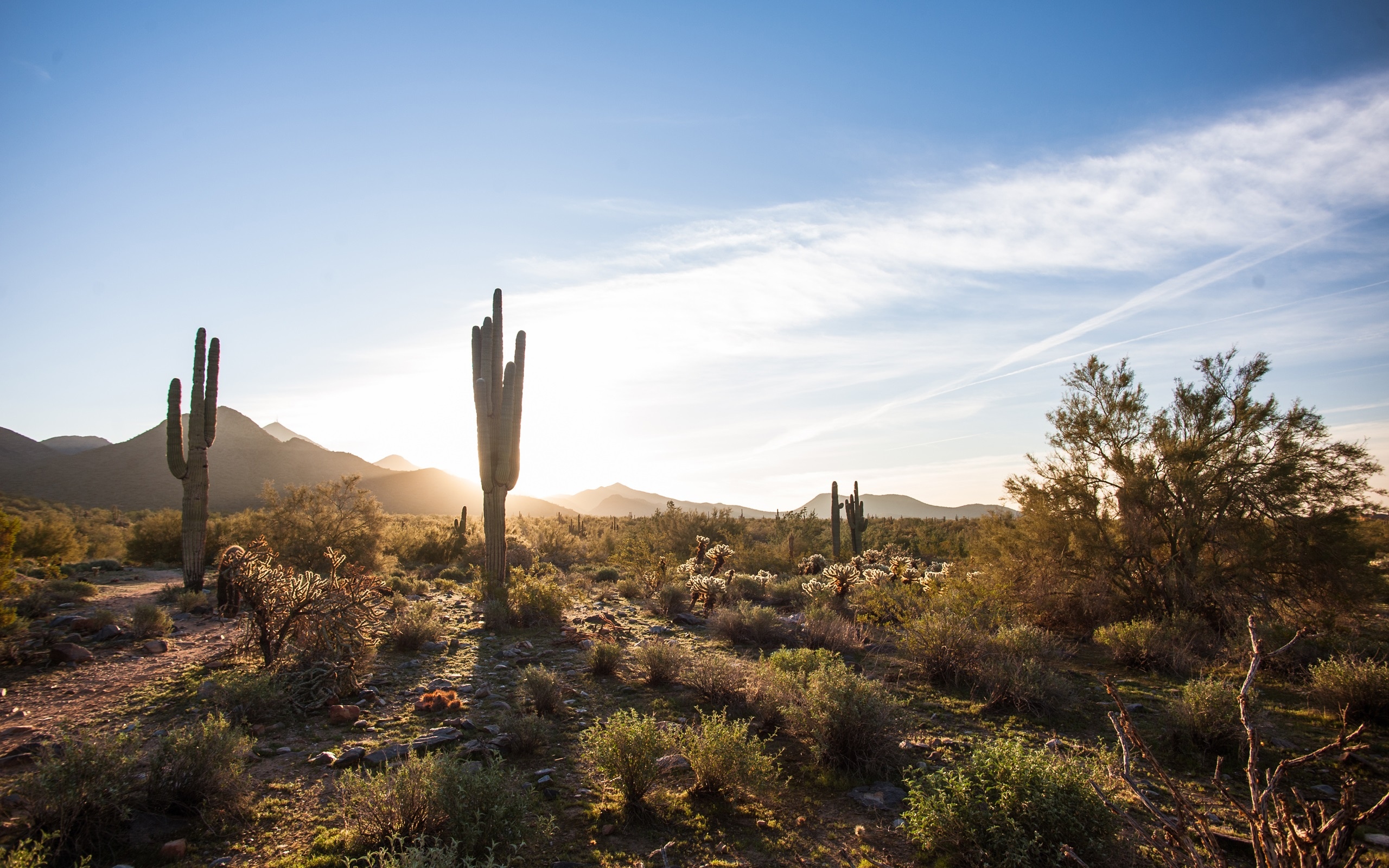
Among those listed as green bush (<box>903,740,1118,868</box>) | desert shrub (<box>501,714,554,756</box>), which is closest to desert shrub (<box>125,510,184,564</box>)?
desert shrub (<box>501,714,554,756</box>)

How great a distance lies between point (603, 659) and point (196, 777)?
514 centimetres

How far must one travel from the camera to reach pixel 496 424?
15805 mm

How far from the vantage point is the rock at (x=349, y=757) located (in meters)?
6.31

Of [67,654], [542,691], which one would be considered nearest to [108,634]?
[67,654]

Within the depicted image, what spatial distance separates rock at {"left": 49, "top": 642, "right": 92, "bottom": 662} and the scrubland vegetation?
21 cm

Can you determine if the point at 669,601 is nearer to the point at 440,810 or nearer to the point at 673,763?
the point at 673,763

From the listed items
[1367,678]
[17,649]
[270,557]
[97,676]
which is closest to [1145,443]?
[1367,678]

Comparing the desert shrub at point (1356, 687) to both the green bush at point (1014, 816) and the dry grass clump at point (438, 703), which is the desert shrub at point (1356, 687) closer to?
the green bush at point (1014, 816)

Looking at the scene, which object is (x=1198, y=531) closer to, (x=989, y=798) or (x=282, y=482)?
(x=989, y=798)

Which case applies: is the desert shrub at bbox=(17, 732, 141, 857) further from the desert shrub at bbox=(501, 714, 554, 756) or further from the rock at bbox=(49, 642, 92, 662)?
the rock at bbox=(49, 642, 92, 662)

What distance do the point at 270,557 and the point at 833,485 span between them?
22202mm

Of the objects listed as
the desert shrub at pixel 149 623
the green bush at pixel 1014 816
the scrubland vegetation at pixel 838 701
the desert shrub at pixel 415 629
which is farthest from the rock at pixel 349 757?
the desert shrub at pixel 149 623

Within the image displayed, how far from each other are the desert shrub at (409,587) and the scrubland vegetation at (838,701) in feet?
0.98

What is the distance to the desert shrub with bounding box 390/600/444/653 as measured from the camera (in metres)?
10.6
